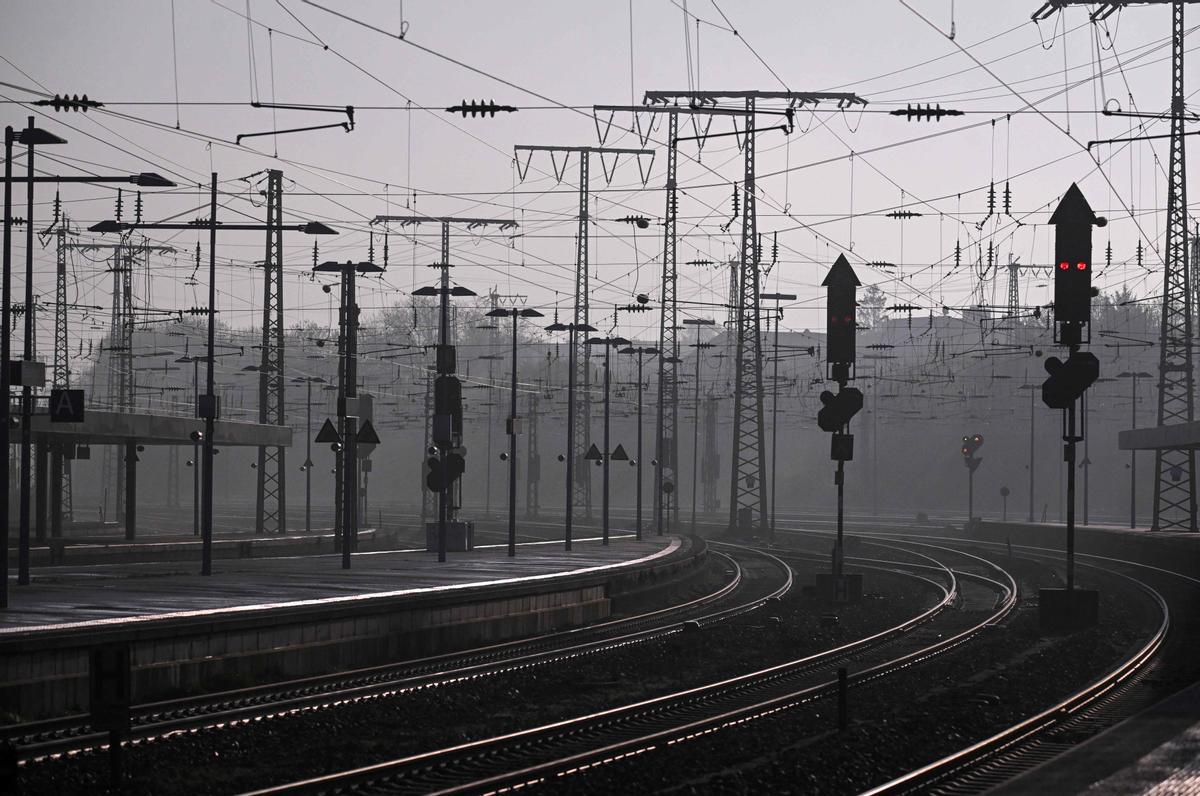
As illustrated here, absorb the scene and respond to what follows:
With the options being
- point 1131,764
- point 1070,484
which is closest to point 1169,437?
point 1070,484

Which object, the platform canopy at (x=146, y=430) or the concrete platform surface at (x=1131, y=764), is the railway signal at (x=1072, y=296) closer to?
the concrete platform surface at (x=1131, y=764)

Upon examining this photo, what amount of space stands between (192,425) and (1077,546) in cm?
3495

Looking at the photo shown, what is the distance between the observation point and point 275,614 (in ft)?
73.9

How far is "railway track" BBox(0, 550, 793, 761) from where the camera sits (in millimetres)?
16375

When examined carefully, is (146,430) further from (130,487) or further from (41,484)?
(130,487)

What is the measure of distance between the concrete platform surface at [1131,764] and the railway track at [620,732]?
4043 millimetres

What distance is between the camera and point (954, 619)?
3291 cm

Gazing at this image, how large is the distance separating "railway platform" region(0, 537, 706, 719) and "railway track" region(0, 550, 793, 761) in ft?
2.29

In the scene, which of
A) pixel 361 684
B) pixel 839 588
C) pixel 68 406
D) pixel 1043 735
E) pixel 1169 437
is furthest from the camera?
pixel 1169 437

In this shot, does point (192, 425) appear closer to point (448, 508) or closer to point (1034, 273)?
point (448, 508)

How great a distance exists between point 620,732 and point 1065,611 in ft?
48.3

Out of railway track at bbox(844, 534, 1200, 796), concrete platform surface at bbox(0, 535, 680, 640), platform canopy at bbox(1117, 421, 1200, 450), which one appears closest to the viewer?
railway track at bbox(844, 534, 1200, 796)

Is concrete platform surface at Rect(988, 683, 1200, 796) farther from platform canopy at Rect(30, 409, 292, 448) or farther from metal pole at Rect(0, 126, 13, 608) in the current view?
platform canopy at Rect(30, 409, 292, 448)

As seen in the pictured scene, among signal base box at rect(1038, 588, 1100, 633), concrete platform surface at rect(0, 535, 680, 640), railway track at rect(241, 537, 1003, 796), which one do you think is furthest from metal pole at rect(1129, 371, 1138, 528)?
railway track at rect(241, 537, 1003, 796)
